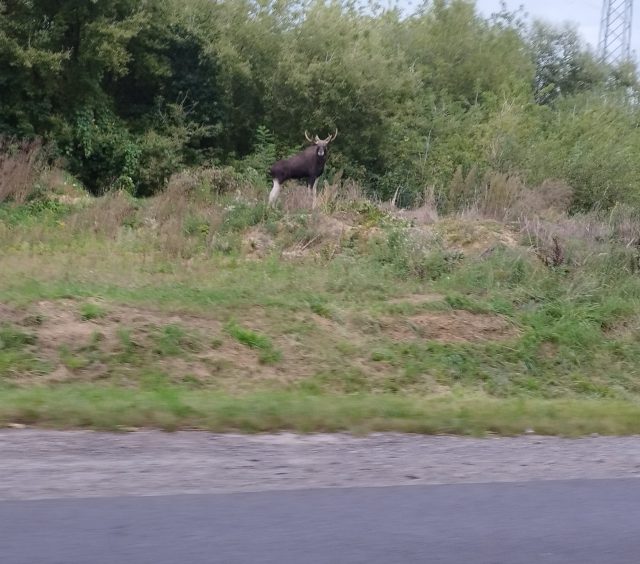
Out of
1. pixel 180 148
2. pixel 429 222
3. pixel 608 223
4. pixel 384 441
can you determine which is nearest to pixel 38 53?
pixel 180 148

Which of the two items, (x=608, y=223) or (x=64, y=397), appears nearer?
(x=64, y=397)

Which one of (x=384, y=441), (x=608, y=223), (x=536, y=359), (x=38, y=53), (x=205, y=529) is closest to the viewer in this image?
(x=205, y=529)

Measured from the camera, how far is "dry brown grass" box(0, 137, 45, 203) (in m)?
22.4

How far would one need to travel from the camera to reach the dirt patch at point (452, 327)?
1552cm

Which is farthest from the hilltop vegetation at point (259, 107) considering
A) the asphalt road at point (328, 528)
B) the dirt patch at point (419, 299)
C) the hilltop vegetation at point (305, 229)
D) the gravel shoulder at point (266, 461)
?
the asphalt road at point (328, 528)

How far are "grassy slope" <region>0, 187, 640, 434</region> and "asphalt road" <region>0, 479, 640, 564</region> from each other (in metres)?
2.64

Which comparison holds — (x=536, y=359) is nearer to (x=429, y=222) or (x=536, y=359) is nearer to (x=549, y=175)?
(x=429, y=222)

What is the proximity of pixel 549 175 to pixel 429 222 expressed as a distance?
6.95 metres

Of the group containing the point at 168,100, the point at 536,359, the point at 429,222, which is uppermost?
the point at 168,100

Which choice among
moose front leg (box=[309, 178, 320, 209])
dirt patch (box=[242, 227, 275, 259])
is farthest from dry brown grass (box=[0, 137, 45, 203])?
moose front leg (box=[309, 178, 320, 209])

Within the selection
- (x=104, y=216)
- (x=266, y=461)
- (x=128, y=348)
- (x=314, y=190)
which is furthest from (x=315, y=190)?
(x=266, y=461)

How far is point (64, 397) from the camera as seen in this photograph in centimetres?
998

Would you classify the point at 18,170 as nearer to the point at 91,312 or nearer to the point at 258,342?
the point at 91,312

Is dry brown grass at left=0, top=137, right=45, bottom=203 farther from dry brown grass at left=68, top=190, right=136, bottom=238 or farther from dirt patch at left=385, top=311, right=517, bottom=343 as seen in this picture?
dirt patch at left=385, top=311, right=517, bottom=343
